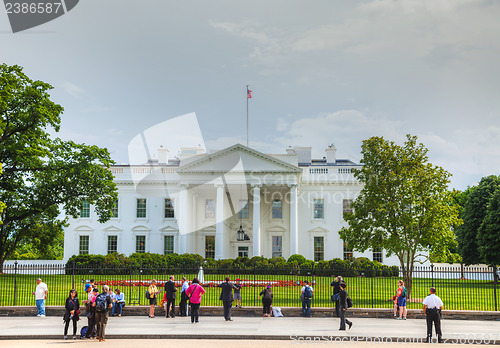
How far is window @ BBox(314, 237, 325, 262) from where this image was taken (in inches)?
2156

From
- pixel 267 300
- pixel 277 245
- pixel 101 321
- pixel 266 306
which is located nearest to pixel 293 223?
pixel 277 245

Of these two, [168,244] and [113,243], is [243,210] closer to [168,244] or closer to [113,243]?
[168,244]

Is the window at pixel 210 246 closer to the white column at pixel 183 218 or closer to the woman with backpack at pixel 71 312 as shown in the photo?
the white column at pixel 183 218

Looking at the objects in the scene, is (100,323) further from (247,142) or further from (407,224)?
(247,142)

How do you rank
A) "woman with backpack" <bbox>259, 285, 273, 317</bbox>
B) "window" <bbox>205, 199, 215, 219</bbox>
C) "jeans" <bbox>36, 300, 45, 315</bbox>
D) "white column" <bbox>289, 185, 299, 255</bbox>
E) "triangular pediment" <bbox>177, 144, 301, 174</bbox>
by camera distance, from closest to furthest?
"woman with backpack" <bbox>259, 285, 273, 317</bbox> < "jeans" <bbox>36, 300, 45, 315</bbox> < "white column" <bbox>289, 185, 299, 255</bbox> < "triangular pediment" <bbox>177, 144, 301, 174</bbox> < "window" <bbox>205, 199, 215, 219</bbox>

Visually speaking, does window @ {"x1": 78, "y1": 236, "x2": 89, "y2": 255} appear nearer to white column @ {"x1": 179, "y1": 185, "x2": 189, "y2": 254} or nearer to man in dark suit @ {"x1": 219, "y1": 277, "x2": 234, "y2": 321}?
white column @ {"x1": 179, "y1": 185, "x2": 189, "y2": 254}

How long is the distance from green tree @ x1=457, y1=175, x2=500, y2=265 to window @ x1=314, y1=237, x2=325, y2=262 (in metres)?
13.8

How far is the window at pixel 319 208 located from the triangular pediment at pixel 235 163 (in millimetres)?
7707

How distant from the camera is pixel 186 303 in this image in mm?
20297

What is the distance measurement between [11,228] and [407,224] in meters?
33.6

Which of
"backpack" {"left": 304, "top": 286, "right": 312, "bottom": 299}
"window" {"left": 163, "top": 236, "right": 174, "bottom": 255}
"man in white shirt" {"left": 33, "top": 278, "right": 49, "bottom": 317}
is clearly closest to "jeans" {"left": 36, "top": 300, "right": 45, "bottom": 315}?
"man in white shirt" {"left": 33, "top": 278, "right": 49, "bottom": 317}

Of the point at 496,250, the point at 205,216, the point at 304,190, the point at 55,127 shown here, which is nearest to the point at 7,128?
the point at 55,127

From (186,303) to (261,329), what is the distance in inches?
191

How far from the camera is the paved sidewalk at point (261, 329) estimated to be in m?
15.2
